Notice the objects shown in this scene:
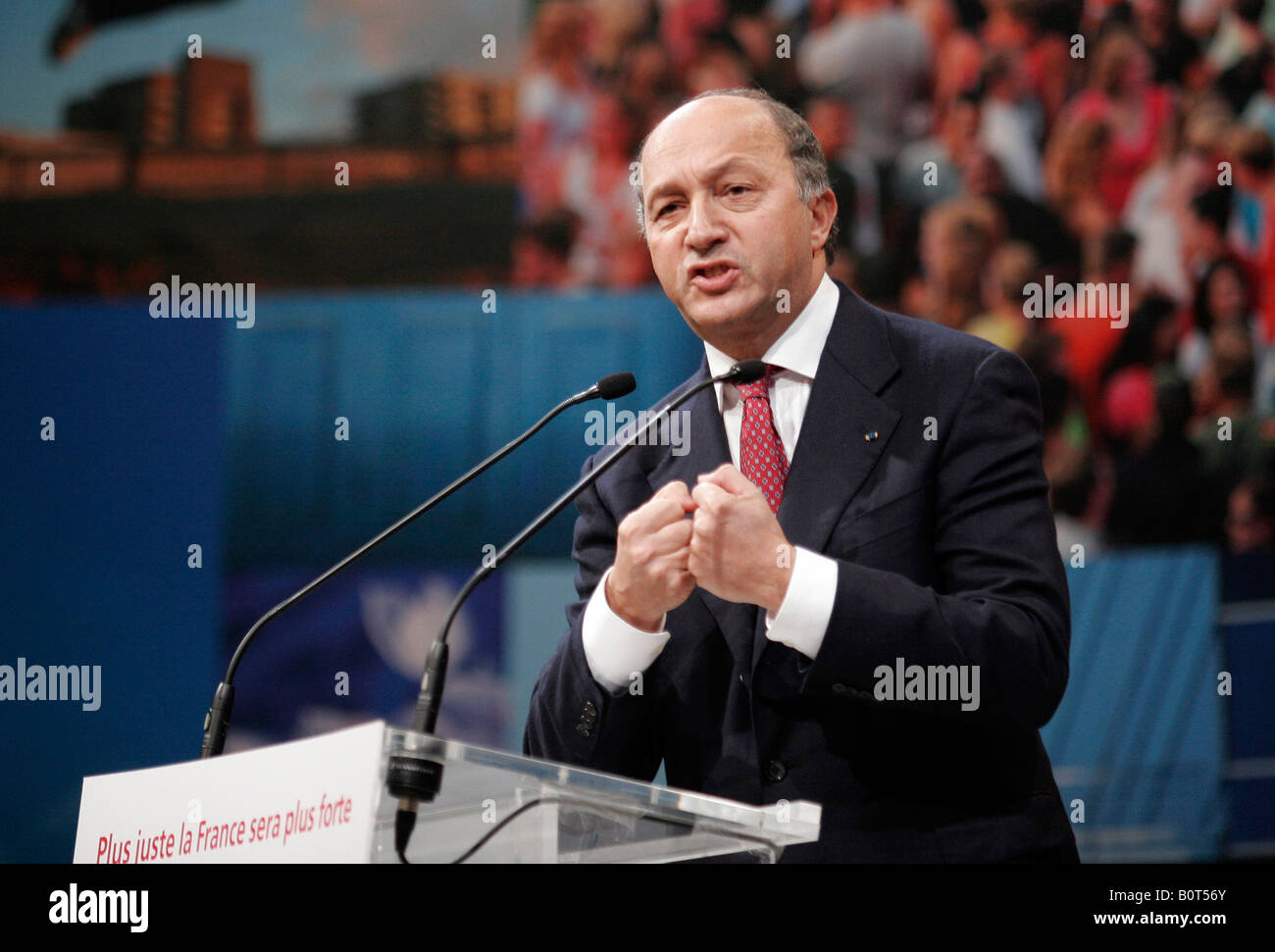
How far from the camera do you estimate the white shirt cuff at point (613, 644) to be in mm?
1683

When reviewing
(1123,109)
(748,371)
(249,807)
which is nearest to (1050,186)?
(1123,109)

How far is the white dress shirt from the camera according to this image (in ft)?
5.14

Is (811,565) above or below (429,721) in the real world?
above

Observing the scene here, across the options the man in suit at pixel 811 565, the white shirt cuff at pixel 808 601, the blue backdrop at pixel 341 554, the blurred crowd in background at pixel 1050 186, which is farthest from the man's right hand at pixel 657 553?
the blurred crowd in background at pixel 1050 186

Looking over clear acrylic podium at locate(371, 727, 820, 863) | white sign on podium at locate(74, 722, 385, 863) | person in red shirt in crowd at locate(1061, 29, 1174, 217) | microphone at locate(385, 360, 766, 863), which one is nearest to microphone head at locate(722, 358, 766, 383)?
microphone at locate(385, 360, 766, 863)

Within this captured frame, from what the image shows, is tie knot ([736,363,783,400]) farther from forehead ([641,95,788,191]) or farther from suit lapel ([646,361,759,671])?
forehead ([641,95,788,191])

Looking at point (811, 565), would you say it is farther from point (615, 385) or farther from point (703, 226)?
point (703, 226)

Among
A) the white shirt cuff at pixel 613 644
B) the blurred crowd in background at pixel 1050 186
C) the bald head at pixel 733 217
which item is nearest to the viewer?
the white shirt cuff at pixel 613 644

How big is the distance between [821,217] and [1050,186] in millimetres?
2804

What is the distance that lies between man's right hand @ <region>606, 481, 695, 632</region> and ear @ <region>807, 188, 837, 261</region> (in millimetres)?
635

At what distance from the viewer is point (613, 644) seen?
5.55 feet

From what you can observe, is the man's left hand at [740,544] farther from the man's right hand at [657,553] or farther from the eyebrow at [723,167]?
the eyebrow at [723,167]
